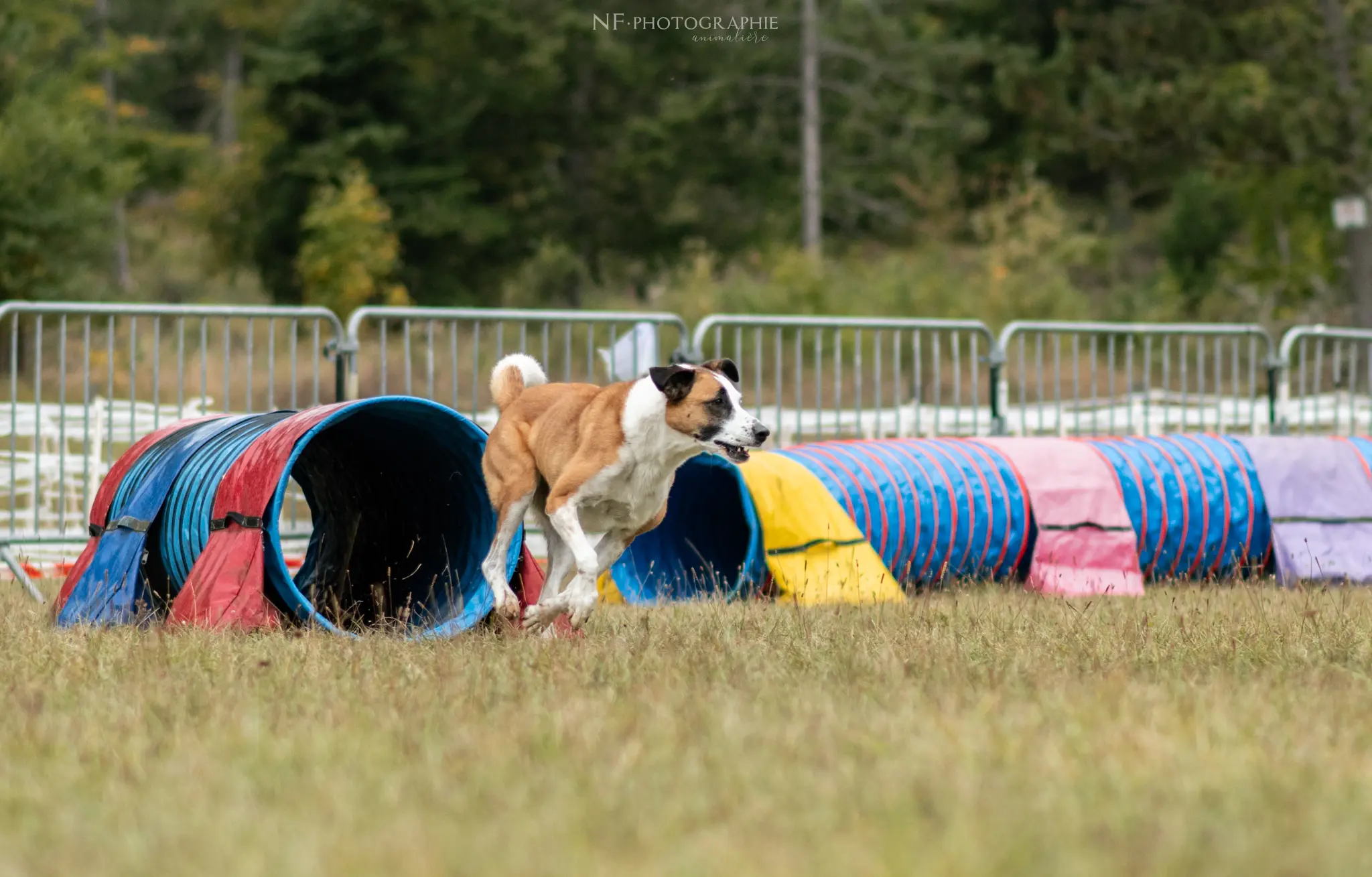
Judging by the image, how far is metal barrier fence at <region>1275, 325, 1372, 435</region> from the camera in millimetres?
13125

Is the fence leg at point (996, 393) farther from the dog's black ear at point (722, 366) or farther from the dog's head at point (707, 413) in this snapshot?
the dog's head at point (707, 413)

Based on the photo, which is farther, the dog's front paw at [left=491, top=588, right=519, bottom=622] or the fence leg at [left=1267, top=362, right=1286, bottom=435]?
the fence leg at [left=1267, top=362, right=1286, bottom=435]

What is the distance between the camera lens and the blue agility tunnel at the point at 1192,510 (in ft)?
32.3

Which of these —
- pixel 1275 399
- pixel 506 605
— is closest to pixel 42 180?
pixel 1275 399

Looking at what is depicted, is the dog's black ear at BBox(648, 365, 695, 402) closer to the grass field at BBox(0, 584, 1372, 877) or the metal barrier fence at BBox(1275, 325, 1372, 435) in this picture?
the grass field at BBox(0, 584, 1372, 877)

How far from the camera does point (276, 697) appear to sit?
5.06 meters

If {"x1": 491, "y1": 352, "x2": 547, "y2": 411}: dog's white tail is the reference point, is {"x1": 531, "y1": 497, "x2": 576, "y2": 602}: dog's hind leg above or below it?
below

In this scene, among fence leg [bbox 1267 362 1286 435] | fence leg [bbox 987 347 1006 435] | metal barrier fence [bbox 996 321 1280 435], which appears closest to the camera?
fence leg [bbox 987 347 1006 435]

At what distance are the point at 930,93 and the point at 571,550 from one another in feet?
103

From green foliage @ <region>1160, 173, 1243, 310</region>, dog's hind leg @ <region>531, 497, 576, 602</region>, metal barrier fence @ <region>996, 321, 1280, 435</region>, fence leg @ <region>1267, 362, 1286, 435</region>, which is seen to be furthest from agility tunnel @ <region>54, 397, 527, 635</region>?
green foliage @ <region>1160, 173, 1243, 310</region>

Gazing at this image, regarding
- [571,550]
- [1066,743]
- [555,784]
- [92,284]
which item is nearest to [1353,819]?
[1066,743]

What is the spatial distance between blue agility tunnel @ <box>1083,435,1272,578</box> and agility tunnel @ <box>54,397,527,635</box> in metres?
4.04

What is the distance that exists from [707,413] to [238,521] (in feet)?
6.25

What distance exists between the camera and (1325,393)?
19484 mm
